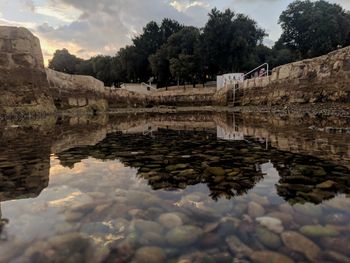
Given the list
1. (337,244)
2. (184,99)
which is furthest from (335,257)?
(184,99)

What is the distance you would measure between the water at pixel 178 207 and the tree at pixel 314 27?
4968cm

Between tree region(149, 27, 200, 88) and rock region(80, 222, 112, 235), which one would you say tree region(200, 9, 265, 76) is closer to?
tree region(149, 27, 200, 88)

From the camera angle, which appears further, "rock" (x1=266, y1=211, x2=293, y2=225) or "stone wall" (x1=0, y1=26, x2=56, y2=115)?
"stone wall" (x1=0, y1=26, x2=56, y2=115)

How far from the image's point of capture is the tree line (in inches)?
1753

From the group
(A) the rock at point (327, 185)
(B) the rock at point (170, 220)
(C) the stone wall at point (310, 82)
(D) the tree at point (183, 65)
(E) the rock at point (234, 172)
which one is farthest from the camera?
(D) the tree at point (183, 65)

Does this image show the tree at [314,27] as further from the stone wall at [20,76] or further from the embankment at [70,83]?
the stone wall at [20,76]

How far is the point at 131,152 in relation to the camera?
5102 mm

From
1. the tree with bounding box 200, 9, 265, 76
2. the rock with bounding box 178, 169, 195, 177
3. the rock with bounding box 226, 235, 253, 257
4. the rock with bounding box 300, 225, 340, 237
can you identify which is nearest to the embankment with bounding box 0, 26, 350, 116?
the rock with bounding box 178, 169, 195, 177

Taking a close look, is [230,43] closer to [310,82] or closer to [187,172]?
[310,82]

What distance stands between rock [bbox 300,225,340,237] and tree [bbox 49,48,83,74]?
279 ft

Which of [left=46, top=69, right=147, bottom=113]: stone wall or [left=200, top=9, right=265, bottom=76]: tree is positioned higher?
[left=200, top=9, right=265, bottom=76]: tree

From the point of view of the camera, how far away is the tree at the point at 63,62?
263 feet

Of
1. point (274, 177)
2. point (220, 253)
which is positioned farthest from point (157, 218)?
point (274, 177)

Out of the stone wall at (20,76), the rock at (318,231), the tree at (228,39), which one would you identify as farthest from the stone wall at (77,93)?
the tree at (228,39)
